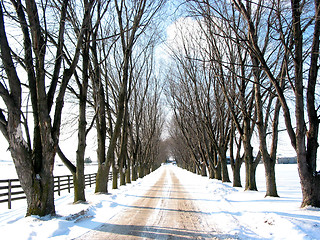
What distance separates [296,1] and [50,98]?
6.53 metres

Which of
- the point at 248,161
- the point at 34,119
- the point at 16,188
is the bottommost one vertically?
the point at 16,188

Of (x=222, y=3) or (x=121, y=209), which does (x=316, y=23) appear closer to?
(x=222, y=3)

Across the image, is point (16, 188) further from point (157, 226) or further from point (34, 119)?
point (157, 226)

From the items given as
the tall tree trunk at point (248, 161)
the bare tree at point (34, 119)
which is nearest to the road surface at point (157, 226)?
the bare tree at point (34, 119)

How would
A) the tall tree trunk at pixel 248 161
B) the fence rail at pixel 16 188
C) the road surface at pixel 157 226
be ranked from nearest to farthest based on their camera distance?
1. the road surface at pixel 157 226
2. the fence rail at pixel 16 188
3. the tall tree trunk at pixel 248 161

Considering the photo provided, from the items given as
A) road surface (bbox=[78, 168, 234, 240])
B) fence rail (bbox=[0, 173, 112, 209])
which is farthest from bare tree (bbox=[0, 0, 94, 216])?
fence rail (bbox=[0, 173, 112, 209])

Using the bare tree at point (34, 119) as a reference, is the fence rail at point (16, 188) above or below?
below

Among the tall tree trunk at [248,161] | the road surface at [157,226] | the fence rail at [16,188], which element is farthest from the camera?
the tall tree trunk at [248,161]

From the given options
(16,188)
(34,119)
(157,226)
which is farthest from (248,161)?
(16,188)

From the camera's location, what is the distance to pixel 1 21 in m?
5.49

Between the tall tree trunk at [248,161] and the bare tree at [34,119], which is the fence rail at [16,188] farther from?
the tall tree trunk at [248,161]

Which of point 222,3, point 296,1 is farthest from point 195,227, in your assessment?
point 222,3

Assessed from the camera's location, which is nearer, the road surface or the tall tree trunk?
the road surface

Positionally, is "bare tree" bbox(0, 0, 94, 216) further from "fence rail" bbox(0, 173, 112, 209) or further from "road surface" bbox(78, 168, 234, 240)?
"fence rail" bbox(0, 173, 112, 209)
